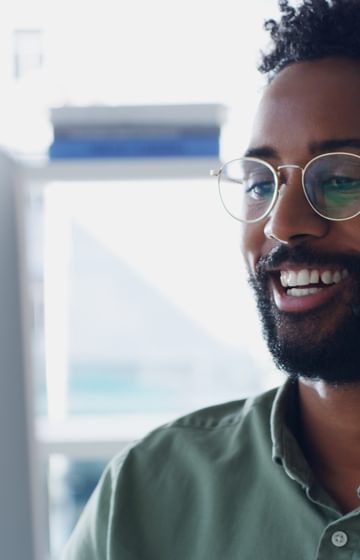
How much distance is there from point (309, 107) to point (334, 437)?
17.4 inches

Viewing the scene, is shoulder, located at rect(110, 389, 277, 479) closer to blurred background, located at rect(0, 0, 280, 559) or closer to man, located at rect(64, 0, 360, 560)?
man, located at rect(64, 0, 360, 560)

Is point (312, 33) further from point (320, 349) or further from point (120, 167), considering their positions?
point (120, 167)

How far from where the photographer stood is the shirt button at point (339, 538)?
1.06 m

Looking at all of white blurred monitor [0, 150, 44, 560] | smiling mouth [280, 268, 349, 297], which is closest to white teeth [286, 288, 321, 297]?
smiling mouth [280, 268, 349, 297]

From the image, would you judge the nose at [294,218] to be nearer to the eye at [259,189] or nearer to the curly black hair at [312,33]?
the eye at [259,189]

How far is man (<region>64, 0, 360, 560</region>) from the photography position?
113 centimetres

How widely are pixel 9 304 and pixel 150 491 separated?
722 millimetres

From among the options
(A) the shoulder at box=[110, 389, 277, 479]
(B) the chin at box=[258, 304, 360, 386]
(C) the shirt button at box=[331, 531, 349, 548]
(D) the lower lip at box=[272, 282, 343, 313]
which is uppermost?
(D) the lower lip at box=[272, 282, 343, 313]

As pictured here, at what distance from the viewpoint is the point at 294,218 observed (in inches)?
44.5

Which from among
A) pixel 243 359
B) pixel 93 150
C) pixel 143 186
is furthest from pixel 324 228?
pixel 243 359

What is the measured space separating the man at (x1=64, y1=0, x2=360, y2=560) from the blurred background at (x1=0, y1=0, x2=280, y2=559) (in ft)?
0.76

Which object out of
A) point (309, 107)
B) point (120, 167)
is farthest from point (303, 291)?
point (120, 167)

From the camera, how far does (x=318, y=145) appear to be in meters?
1.16

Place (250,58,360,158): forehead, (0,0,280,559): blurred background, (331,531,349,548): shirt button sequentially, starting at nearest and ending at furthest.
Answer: (331,531,349,548): shirt button
(250,58,360,158): forehead
(0,0,280,559): blurred background
